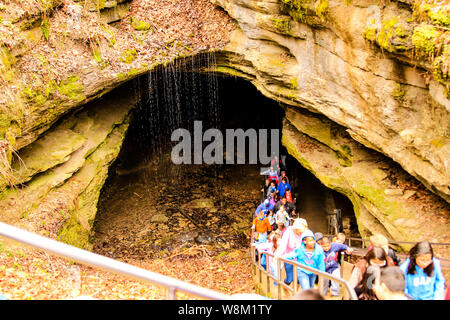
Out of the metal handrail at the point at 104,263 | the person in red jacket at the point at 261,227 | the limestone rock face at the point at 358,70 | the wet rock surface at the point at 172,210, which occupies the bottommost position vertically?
the wet rock surface at the point at 172,210

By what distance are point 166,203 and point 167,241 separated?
8.62 ft

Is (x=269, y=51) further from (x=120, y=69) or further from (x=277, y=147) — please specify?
(x=277, y=147)

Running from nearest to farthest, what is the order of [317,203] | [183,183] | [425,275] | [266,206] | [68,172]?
[425,275]
[266,206]
[68,172]
[317,203]
[183,183]

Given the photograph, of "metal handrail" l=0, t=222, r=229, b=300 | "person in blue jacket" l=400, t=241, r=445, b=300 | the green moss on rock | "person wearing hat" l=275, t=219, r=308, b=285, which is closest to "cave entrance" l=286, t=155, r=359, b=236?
the green moss on rock

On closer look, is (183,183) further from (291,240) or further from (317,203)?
(291,240)

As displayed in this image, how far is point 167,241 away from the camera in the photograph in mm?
14211

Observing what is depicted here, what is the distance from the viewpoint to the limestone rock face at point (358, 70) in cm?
895

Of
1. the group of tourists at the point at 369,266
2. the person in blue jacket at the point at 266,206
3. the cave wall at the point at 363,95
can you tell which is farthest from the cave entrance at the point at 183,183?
the group of tourists at the point at 369,266

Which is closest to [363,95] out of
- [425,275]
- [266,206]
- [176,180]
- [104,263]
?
[266,206]

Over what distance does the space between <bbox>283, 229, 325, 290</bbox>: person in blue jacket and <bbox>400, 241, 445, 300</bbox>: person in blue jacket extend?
1358 millimetres

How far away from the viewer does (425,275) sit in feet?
15.5

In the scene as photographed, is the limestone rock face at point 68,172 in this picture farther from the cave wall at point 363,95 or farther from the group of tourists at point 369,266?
the group of tourists at point 369,266

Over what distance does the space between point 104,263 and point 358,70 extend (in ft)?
29.1

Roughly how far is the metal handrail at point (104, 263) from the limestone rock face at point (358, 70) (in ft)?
23.3
